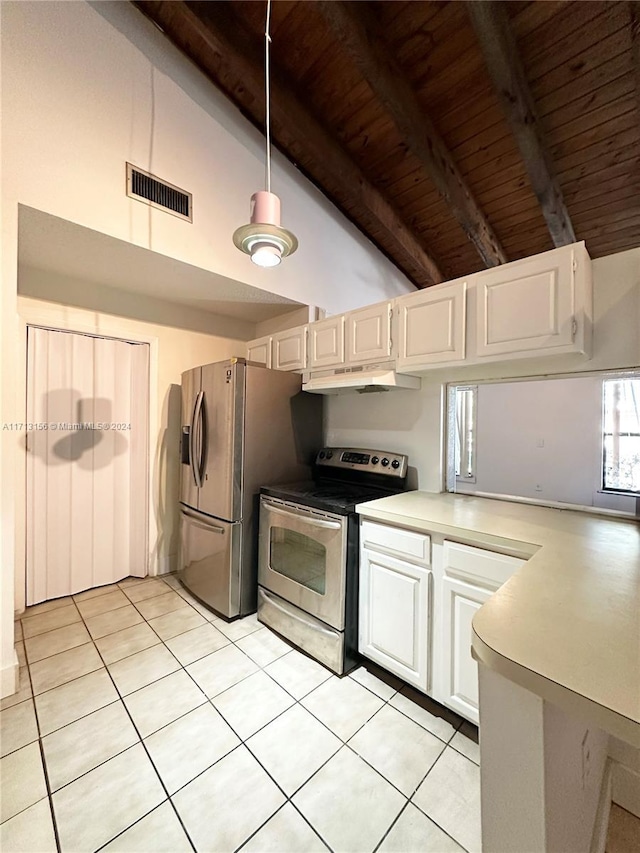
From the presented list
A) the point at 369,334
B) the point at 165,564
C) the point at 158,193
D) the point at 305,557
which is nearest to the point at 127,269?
the point at 158,193

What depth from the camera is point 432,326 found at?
1.93 meters

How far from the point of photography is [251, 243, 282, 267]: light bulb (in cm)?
143

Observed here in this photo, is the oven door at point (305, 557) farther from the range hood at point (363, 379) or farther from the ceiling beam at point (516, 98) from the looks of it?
the ceiling beam at point (516, 98)

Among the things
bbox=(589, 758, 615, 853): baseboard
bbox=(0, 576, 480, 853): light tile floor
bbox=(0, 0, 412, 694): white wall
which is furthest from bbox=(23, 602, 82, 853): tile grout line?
bbox=(589, 758, 615, 853): baseboard

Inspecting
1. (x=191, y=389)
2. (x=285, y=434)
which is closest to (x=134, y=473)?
(x=191, y=389)

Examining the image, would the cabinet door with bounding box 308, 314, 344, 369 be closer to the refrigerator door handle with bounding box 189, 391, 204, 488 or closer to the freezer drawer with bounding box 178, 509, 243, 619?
the refrigerator door handle with bounding box 189, 391, 204, 488

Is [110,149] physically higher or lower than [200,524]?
higher

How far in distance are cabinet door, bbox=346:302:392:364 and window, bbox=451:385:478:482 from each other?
56cm

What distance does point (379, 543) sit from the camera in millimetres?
1797

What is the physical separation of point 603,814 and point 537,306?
6.15 feet

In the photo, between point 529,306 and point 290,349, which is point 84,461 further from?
point 529,306

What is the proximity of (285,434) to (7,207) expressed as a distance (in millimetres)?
1974

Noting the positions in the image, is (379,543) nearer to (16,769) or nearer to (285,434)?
(285,434)

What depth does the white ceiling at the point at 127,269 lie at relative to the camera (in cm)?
200
